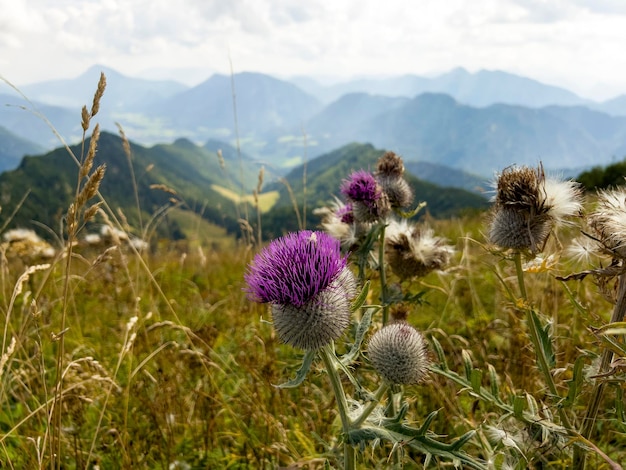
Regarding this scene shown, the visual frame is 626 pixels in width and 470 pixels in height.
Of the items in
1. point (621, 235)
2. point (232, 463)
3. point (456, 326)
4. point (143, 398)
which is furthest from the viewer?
point (456, 326)

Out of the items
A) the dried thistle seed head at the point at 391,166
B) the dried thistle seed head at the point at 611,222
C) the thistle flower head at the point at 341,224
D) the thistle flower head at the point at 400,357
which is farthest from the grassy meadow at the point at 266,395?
the dried thistle seed head at the point at 391,166

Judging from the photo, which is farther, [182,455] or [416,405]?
[416,405]

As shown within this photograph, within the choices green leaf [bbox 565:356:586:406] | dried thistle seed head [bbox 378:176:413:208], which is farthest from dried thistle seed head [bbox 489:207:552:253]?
dried thistle seed head [bbox 378:176:413:208]

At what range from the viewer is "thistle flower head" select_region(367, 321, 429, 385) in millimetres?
2359

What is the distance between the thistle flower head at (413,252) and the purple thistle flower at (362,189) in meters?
0.49

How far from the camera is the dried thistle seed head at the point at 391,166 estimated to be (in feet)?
13.9

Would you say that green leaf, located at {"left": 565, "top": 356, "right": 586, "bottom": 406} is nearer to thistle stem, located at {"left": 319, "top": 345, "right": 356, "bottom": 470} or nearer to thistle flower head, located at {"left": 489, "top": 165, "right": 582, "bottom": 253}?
thistle flower head, located at {"left": 489, "top": 165, "right": 582, "bottom": 253}

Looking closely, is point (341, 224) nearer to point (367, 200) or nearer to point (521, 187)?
point (367, 200)

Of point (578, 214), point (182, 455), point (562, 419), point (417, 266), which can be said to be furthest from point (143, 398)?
point (578, 214)

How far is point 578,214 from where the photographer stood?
254 cm

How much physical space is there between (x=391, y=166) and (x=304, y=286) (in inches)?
92.0

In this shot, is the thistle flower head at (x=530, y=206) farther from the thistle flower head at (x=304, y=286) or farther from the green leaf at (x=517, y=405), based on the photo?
the thistle flower head at (x=304, y=286)

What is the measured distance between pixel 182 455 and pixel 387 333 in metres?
1.99

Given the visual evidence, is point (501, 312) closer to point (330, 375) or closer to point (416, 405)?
point (416, 405)
